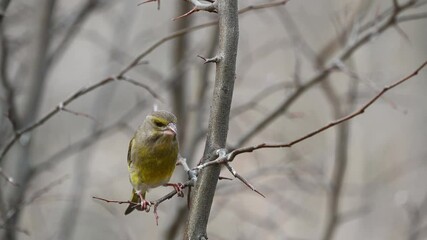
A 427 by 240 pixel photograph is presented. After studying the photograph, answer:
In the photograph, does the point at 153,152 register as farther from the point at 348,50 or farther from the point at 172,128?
the point at 348,50

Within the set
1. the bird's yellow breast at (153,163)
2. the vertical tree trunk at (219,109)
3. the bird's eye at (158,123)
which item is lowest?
the bird's yellow breast at (153,163)

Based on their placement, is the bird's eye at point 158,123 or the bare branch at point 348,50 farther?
the bare branch at point 348,50

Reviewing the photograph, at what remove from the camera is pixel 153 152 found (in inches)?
131

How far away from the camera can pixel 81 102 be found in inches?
435

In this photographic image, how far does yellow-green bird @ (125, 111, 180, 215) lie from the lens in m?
3.23

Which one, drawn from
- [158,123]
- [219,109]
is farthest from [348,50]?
[219,109]

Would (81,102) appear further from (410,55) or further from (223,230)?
(410,55)

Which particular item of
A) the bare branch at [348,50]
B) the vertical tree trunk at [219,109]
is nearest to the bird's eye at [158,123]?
the vertical tree trunk at [219,109]

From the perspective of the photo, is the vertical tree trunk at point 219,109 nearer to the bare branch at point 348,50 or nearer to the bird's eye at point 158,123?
the bird's eye at point 158,123

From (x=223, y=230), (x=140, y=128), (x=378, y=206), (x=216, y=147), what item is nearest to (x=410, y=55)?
(x=378, y=206)

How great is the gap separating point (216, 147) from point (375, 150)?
8659mm

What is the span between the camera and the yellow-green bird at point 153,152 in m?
3.23

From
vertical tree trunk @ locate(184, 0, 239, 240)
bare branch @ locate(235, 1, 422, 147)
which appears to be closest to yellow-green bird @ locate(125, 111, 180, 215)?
vertical tree trunk @ locate(184, 0, 239, 240)

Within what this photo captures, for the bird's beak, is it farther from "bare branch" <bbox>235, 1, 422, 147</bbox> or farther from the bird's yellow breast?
"bare branch" <bbox>235, 1, 422, 147</bbox>
